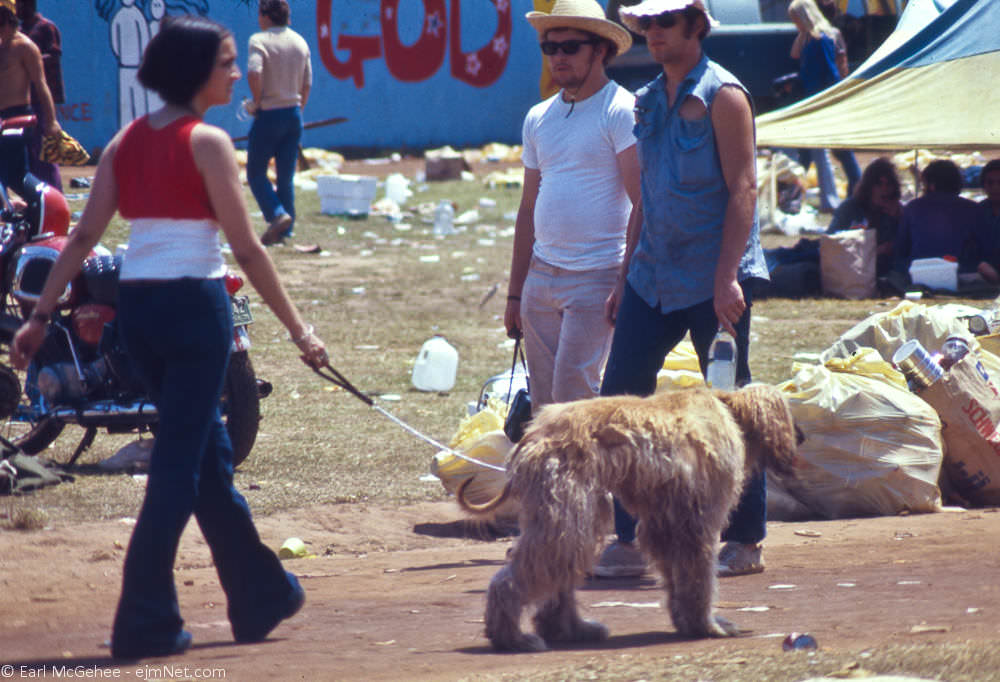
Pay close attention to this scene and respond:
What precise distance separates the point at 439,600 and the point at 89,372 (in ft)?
8.73

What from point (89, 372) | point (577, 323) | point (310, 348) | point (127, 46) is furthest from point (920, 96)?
point (127, 46)

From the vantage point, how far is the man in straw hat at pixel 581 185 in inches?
204

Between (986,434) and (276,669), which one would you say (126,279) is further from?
(986,434)

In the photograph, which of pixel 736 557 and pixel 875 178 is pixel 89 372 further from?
pixel 875 178

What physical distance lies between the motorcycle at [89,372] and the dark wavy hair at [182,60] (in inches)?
97.5

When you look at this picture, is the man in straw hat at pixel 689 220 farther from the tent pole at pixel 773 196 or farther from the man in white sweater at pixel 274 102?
the tent pole at pixel 773 196

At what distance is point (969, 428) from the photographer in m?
6.42

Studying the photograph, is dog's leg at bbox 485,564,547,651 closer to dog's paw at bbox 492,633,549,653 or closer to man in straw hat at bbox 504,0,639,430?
dog's paw at bbox 492,633,549,653

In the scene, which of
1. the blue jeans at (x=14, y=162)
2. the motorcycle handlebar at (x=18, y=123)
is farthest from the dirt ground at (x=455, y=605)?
the blue jeans at (x=14, y=162)

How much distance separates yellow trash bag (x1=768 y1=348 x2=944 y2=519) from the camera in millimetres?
6164

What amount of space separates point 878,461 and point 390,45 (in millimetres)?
18751

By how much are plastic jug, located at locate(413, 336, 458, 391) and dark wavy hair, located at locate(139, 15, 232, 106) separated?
4.81 m

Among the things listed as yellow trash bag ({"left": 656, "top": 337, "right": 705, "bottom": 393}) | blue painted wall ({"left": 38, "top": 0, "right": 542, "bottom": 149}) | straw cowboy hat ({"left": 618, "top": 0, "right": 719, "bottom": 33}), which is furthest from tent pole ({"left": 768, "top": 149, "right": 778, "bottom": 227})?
straw cowboy hat ({"left": 618, "top": 0, "right": 719, "bottom": 33})

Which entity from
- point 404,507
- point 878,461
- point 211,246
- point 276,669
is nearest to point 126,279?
point 211,246
